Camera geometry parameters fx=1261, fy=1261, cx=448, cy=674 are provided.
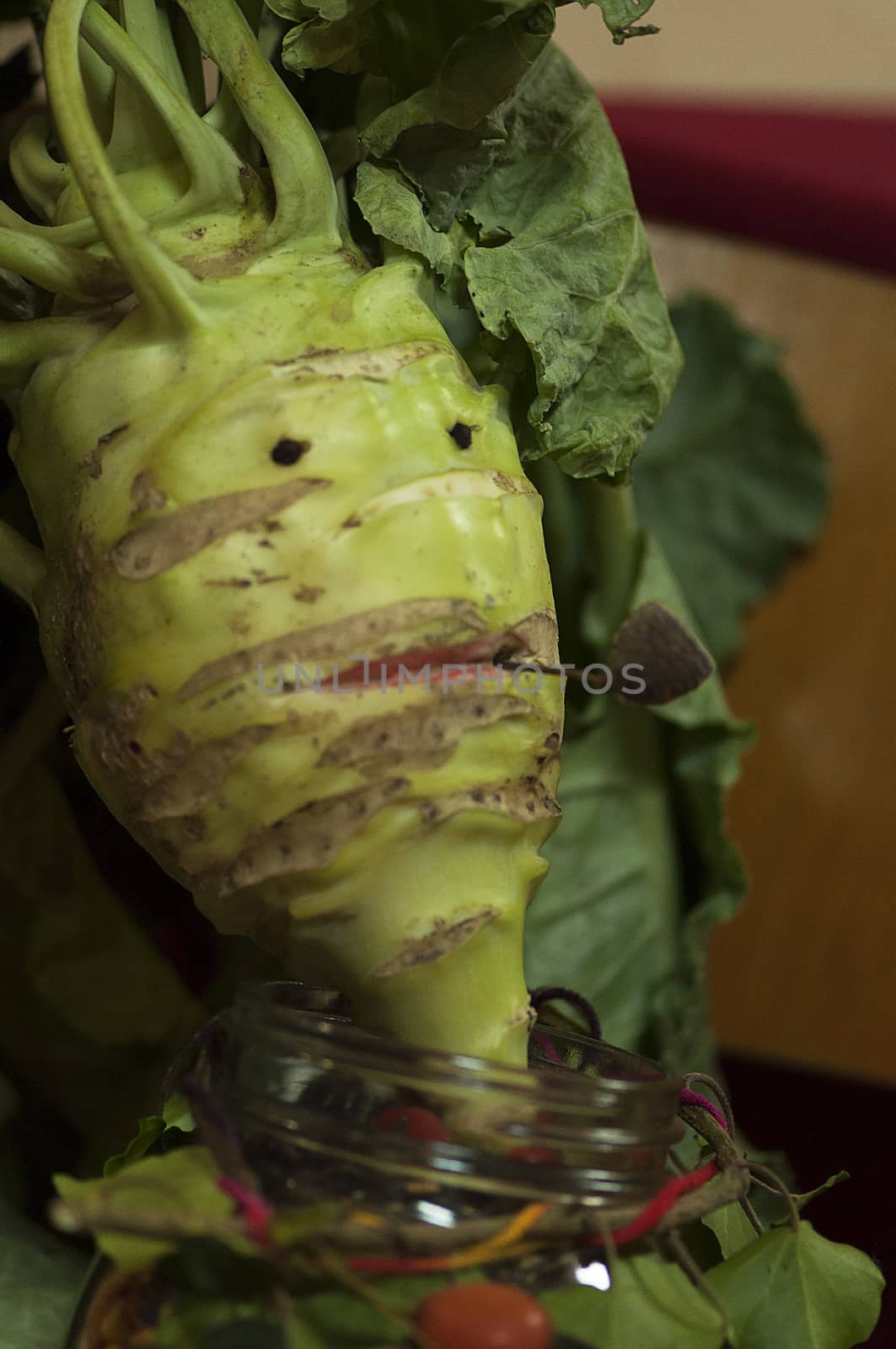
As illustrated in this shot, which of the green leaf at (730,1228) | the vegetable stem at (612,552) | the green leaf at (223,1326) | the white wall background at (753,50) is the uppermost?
the green leaf at (223,1326)

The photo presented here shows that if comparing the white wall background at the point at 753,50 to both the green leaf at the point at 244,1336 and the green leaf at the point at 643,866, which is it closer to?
the green leaf at the point at 643,866

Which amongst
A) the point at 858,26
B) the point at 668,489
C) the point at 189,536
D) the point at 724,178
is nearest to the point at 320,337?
the point at 189,536

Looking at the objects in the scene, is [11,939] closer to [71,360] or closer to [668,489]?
[71,360]

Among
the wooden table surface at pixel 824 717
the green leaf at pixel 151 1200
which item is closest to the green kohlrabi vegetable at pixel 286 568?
the green leaf at pixel 151 1200

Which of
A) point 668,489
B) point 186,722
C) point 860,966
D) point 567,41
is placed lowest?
point 860,966

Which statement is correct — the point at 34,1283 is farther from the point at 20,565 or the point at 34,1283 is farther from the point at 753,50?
the point at 753,50

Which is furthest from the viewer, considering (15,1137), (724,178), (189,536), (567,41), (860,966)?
(567,41)
